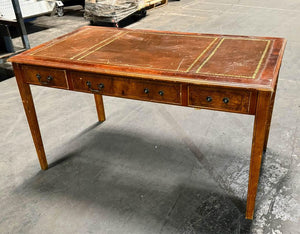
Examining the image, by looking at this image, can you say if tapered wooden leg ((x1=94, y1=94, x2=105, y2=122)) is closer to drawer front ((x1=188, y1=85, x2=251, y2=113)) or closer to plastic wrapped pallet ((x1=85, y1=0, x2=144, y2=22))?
drawer front ((x1=188, y1=85, x2=251, y2=113))

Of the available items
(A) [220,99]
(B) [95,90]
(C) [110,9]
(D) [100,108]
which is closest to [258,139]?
(A) [220,99]

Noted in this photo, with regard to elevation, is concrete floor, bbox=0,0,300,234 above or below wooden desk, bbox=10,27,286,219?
below

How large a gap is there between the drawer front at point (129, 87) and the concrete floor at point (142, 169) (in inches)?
29.3

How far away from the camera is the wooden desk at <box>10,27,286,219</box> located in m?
1.72

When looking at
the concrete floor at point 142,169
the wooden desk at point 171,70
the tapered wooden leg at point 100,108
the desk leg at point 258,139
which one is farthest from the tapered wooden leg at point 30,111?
the desk leg at point 258,139

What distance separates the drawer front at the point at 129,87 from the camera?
187 cm

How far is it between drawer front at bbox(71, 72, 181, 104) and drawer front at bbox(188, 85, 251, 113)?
0.09 metres

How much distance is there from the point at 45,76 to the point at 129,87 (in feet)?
2.02

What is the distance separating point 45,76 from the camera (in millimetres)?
2162

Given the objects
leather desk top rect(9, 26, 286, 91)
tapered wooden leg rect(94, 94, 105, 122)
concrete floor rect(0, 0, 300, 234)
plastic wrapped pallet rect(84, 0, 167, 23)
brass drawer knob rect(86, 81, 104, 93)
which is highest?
leather desk top rect(9, 26, 286, 91)

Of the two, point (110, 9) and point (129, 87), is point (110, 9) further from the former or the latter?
point (129, 87)

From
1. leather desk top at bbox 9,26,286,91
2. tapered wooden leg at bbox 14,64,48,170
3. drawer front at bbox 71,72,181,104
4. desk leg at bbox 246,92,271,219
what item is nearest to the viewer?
desk leg at bbox 246,92,271,219

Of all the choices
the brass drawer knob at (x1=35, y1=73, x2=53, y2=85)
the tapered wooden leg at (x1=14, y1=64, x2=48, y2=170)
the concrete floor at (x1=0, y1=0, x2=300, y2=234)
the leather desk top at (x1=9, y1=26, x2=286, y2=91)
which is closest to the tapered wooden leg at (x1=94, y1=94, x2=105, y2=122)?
the concrete floor at (x1=0, y1=0, x2=300, y2=234)

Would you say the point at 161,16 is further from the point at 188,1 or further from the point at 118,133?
the point at 118,133
